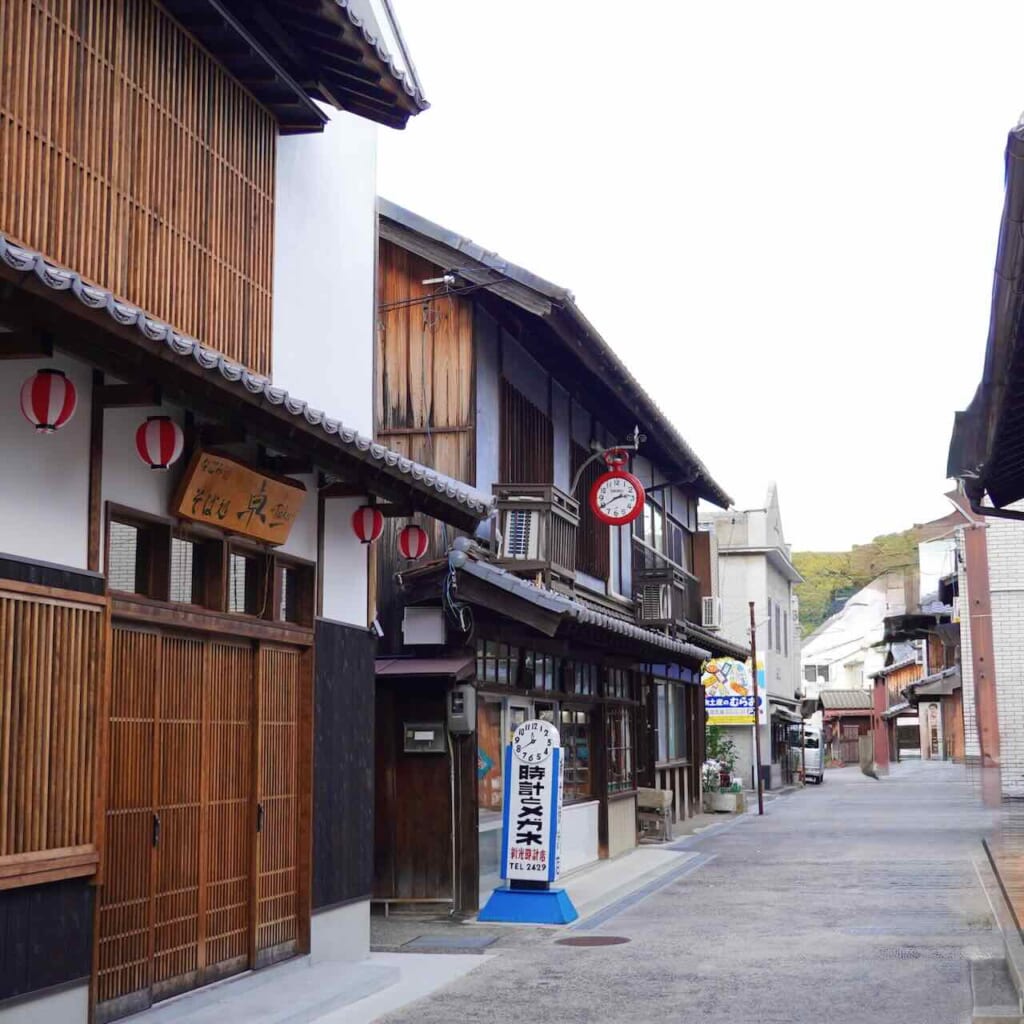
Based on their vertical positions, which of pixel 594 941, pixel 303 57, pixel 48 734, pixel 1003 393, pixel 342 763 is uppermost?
pixel 303 57

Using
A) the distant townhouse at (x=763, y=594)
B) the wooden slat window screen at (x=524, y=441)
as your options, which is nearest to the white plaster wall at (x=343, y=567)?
the wooden slat window screen at (x=524, y=441)

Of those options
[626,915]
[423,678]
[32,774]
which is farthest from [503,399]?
[32,774]

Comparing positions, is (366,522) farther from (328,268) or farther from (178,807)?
(178,807)

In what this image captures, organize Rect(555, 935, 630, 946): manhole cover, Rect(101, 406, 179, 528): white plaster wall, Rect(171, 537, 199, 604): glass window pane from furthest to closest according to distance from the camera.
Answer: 1. Rect(555, 935, 630, 946): manhole cover
2. Rect(171, 537, 199, 604): glass window pane
3. Rect(101, 406, 179, 528): white plaster wall

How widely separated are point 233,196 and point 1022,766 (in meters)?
18.9

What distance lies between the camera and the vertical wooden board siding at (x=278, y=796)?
10438mm

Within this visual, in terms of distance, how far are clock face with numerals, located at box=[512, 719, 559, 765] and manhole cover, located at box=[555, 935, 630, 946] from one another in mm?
1981

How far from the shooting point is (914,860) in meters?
20.5

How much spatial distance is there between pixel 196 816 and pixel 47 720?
2.32 meters

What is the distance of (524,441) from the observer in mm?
18516

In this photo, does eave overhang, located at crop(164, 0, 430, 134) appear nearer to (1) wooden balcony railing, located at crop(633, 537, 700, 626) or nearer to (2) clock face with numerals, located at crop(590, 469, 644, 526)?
(2) clock face with numerals, located at crop(590, 469, 644, 526)

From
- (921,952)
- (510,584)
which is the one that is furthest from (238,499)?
(921,952)

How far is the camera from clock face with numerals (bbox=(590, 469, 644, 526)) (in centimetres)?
1945

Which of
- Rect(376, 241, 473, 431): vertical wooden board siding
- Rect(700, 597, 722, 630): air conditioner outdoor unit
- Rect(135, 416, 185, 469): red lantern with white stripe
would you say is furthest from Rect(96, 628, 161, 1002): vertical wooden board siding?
Rect(700, 597, 722, 630): air conditioner outdoor unit
